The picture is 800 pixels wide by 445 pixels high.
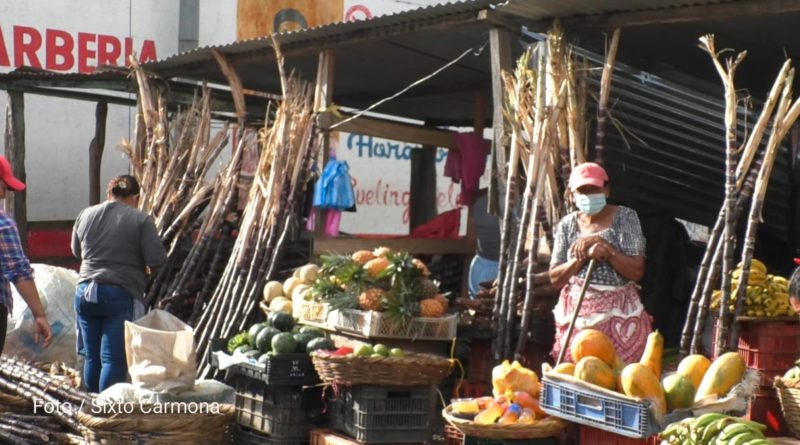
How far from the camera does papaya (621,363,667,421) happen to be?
5.16m

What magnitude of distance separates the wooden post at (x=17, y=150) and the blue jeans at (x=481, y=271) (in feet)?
16.3

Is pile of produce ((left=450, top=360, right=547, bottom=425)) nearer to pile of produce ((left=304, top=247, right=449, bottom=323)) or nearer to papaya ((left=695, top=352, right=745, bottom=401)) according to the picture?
papaya ((left=695, top=352, right=745, bottom=401))

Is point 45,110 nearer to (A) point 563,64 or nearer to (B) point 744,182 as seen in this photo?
(A) point 563,64

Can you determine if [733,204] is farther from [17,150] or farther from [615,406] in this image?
[17,150]

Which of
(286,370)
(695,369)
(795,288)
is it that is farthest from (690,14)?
(286,370)

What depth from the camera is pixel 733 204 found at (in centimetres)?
623

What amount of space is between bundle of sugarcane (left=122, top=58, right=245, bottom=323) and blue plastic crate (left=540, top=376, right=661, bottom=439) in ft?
15.7

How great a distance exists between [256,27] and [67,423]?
9.71m

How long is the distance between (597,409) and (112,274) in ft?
12.3

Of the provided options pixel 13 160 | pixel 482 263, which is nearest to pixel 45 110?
pixel 13 160

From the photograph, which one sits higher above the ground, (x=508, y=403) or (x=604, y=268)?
(x=604, y=268)

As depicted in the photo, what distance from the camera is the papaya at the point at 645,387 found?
516 centimetres

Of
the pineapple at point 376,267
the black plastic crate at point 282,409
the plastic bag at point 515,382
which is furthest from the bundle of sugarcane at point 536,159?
the black plastic crate at point 282,409

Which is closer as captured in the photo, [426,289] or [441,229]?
[426,289]
